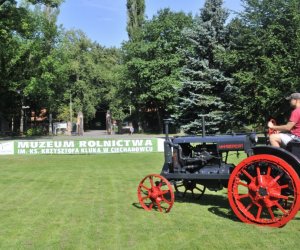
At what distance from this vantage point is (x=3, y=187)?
11.9 meters

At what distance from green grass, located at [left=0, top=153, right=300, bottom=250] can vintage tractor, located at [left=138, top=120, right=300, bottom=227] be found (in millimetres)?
274

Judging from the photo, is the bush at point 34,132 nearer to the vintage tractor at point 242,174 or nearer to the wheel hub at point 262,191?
the vintage tractor at point 242,174

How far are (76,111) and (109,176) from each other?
43929 mm

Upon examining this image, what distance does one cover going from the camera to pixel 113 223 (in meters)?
7.23

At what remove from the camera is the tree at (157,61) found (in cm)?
5066

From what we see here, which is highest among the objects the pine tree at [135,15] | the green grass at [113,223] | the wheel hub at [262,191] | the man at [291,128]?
the pine tree at [135,15]

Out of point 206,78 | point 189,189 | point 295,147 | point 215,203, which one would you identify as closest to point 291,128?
point 295,147

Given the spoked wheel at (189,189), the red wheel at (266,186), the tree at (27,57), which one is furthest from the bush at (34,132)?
the red wheel at (266,186)

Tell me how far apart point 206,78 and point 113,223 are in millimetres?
21385

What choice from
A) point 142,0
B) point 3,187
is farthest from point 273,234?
point 142,0

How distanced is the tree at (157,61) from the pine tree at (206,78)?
21021 mm

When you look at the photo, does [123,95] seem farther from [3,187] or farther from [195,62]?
[3,187]

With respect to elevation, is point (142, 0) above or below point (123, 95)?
above

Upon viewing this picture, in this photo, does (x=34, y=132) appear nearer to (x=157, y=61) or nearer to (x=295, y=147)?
(x=157, y=61)
